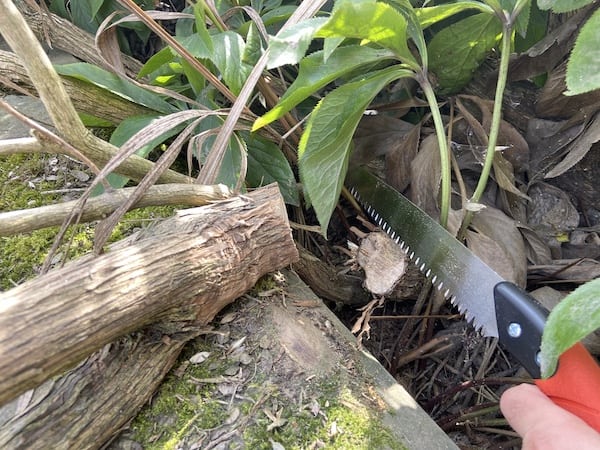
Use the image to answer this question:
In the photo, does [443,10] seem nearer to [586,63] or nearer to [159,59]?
[586,63]

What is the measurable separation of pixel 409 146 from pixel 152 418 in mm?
872

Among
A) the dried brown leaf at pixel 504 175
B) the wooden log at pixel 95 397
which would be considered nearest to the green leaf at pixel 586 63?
the dried brown leaf at pixel 504 175

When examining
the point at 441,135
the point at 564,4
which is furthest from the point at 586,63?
the point at 441,135

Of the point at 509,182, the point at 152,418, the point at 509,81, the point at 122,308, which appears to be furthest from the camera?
the point at 509,81

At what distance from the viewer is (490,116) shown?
4.16ft

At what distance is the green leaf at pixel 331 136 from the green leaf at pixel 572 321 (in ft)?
1.58

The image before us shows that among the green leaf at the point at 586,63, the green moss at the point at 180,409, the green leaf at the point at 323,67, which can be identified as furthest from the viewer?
the green leaf at the point at 323,67

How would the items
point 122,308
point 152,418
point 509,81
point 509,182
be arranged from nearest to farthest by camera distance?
point 122,308
point 152,418
point 509,182
point 509,81

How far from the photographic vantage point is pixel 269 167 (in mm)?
1206

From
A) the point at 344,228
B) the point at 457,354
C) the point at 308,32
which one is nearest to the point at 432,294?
the point at 457,354

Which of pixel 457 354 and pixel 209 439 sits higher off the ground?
pixel 209 439

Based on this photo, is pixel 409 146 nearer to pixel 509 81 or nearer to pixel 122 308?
pixel 509 81

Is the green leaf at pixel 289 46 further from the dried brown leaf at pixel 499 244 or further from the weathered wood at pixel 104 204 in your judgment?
the dried brown leaf at pixel 499 244

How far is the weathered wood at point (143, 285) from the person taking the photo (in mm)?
662
